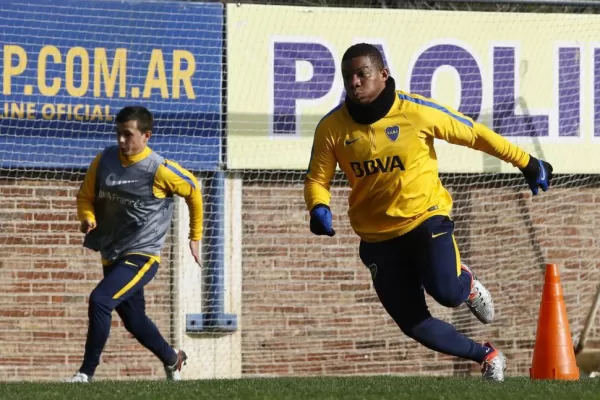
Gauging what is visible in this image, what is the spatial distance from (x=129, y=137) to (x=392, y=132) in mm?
2063

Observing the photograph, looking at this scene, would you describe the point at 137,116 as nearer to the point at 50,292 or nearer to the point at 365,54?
the point at 365,54

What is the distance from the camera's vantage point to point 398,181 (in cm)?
705

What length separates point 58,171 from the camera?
11.0 m

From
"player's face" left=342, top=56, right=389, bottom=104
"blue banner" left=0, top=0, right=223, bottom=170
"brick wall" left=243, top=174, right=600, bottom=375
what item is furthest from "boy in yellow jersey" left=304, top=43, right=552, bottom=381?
"brick wall" left=243, top=174, right=600, bottom=375

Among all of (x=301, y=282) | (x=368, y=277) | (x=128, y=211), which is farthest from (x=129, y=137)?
(x=368, y=277)

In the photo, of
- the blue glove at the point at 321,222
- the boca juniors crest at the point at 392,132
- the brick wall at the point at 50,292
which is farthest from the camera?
the brick wall at the point at 50,292

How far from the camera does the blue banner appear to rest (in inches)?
422

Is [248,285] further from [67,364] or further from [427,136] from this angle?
[427,136]

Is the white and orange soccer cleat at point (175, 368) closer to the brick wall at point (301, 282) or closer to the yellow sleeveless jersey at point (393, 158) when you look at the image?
the brick wall at point (301, 282)

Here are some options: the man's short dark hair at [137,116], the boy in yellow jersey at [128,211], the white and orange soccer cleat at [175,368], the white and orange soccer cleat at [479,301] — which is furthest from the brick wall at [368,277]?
the white and orange soccer cleat at [479,301]

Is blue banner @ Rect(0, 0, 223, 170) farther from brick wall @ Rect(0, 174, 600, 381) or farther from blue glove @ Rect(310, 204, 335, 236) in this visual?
blue glove @ Rect(310, 204, 335, 236)

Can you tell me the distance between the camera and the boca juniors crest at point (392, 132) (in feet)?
23.0

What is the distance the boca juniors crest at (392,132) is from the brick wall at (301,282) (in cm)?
436

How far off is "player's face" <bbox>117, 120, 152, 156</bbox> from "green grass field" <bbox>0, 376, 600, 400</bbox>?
1.51 metres
